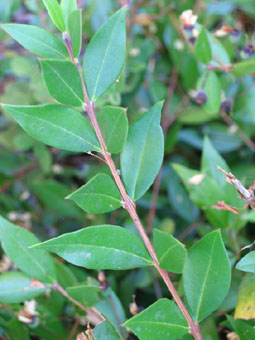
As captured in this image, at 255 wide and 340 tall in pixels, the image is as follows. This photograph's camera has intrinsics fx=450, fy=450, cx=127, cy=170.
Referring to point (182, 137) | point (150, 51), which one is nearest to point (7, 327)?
Answer: point (182, 137)

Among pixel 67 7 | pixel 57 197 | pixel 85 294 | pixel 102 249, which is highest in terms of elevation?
pixel 67 7

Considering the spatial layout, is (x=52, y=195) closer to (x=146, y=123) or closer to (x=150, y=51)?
(x=150, y=51)

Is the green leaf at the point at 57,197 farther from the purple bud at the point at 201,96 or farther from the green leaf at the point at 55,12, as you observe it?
the green leaf at the point at 55,12

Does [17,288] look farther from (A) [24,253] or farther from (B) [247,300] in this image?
(B) [247,300]

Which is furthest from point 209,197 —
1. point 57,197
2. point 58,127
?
point 57,197

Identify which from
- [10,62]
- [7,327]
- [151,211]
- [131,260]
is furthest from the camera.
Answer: [10,62]

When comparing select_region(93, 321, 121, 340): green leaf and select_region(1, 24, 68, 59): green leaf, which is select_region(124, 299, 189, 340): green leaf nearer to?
select_region(93, 321, 121, 340): green leaf
